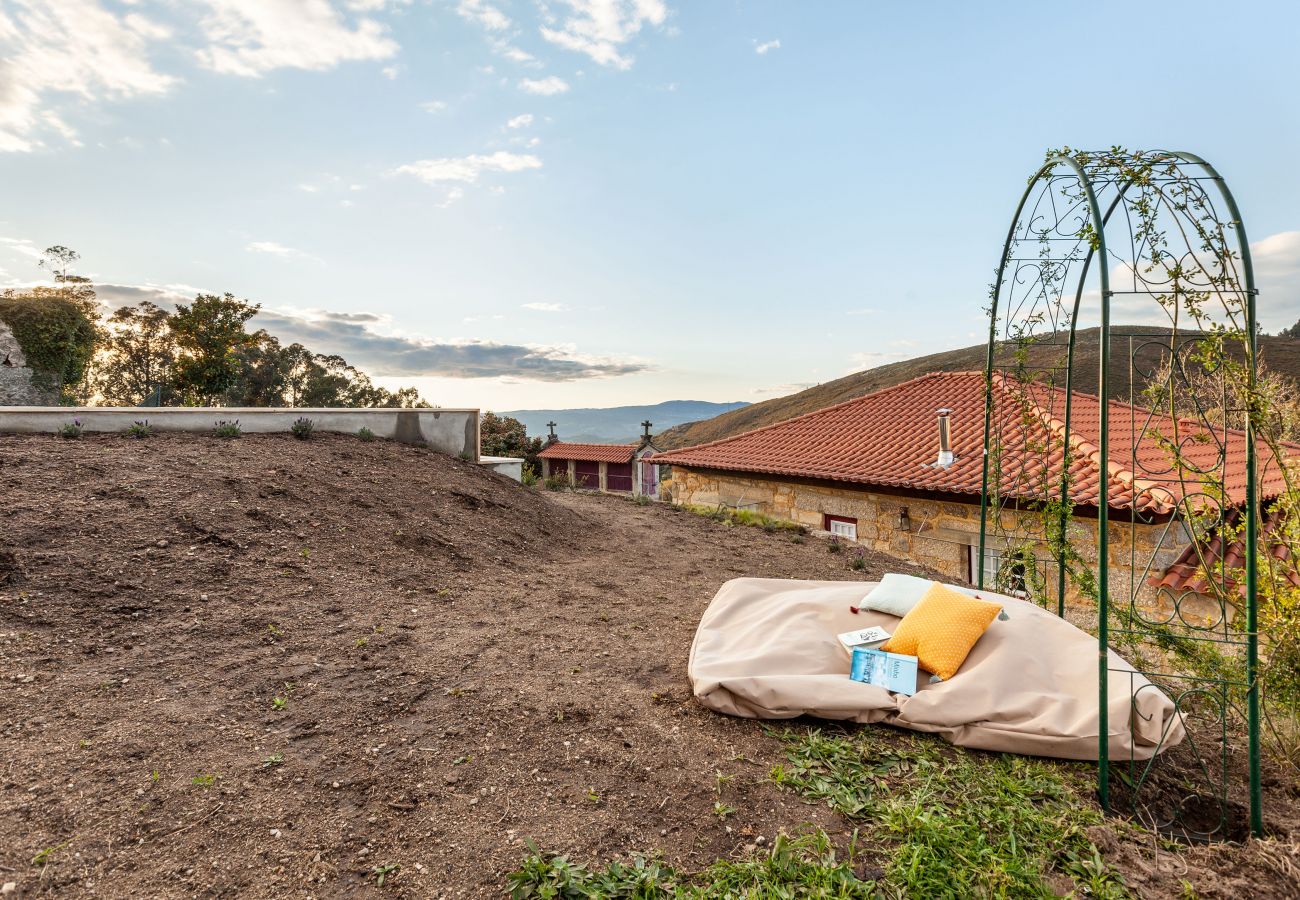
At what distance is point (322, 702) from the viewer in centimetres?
321

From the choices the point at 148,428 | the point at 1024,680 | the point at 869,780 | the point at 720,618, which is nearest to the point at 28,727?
the point at 720,618

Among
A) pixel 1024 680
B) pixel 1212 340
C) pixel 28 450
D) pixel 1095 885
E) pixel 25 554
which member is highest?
pixel 1212 340

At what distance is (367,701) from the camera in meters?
3.22

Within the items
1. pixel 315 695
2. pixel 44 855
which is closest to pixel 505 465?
pixel 315 695

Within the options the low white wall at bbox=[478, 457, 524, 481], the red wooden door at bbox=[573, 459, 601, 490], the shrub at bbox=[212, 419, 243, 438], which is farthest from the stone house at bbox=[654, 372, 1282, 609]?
the red wooden door at bbox=[573, 459, 601, 490]

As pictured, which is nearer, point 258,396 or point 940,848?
point 940,848

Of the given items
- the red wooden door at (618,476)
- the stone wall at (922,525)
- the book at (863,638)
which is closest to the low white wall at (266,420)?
the stone wall at (922,525)

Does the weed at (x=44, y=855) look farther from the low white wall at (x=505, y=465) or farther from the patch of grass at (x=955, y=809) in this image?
the low white wall at (x=505, y=465)

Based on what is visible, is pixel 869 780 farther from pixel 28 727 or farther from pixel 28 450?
pixel 28 450

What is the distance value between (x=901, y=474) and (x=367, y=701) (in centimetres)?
808

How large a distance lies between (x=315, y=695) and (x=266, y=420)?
6.00 metres

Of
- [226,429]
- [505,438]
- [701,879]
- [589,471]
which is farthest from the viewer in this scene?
[589,471]

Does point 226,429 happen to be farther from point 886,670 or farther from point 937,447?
point 937,447

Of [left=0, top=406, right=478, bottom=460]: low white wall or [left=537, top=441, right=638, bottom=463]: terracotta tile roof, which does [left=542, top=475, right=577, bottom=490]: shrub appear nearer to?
[left=0, top=406, right=478, bottom=460]: low white wall
